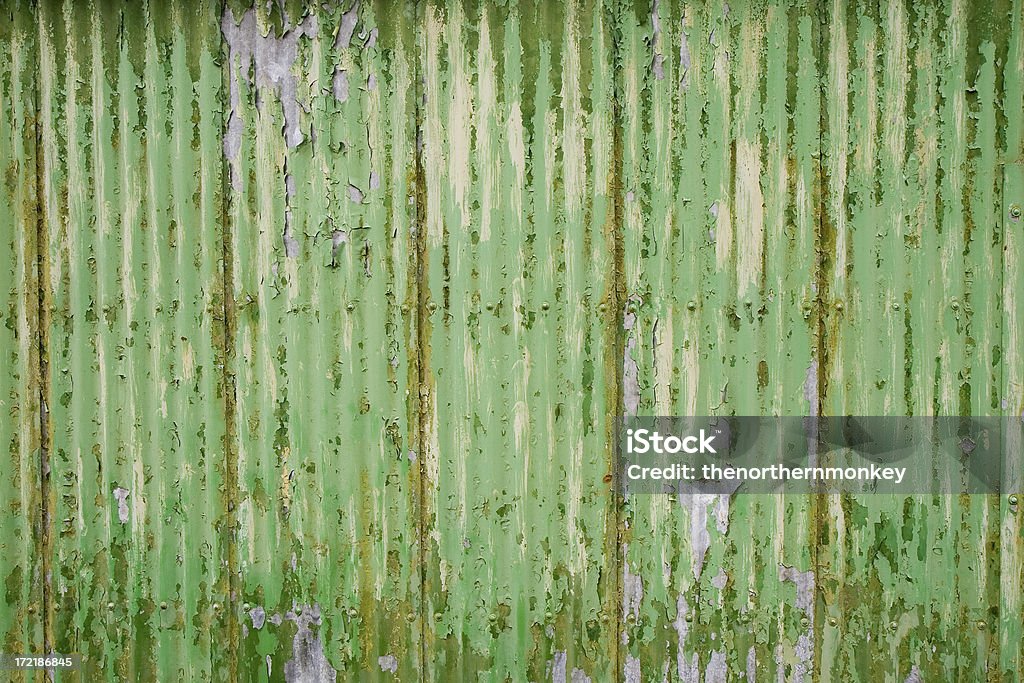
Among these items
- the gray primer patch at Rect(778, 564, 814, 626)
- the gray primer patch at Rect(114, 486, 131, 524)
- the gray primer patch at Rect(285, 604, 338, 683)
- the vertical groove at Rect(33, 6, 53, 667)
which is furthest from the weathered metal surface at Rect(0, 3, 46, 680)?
the gray primer patch at Rect(778, 564, 814, 626)

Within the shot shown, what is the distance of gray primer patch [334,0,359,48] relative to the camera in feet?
4.82

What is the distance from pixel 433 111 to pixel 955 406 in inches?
47.7

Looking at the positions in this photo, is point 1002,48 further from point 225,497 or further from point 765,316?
point 225,497

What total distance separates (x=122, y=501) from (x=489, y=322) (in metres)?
0.85

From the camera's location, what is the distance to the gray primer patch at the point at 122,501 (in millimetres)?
1509

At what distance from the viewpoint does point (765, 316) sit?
1.46m

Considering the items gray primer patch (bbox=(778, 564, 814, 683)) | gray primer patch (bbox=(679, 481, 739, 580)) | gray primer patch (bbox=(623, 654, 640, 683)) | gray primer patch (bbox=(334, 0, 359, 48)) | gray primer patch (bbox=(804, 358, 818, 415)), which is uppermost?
gray primer patch (bbox=(334, 0, 359, 48))

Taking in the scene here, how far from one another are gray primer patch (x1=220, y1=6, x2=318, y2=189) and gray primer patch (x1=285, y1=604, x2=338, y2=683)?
3.34ft

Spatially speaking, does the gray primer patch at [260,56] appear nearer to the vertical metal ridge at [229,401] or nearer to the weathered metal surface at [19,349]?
the vertical metal ridge at [229,401]

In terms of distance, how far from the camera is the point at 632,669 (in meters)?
1.51

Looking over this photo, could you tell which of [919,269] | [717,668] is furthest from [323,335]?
[919,269]

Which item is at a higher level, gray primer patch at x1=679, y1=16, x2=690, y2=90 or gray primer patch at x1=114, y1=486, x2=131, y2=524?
gray primer patch at x1=679, y1=16, x2=690, y2=90

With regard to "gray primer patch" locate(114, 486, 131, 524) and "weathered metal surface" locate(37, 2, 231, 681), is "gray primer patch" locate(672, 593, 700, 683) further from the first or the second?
"gray primer patch" locate(114, 486, 131, 524)

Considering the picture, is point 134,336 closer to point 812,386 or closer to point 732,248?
point 732,248
